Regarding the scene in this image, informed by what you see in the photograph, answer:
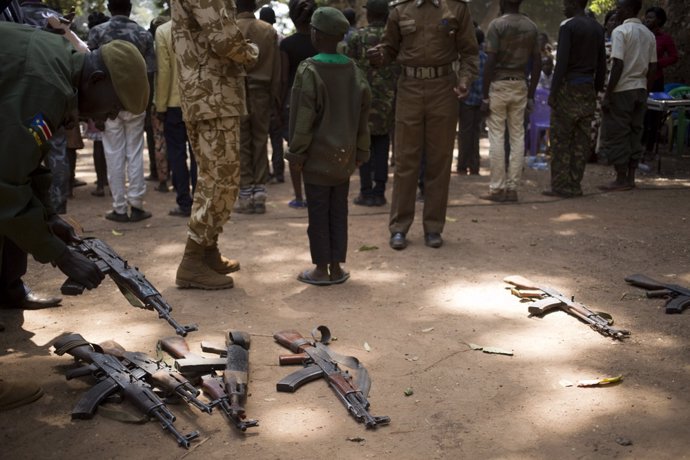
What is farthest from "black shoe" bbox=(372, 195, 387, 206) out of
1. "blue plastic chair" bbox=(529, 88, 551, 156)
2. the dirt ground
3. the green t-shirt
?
"blue plastic chair" bbox=(529, 88, 551, 156)

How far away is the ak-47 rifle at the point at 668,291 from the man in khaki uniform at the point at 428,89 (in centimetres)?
177

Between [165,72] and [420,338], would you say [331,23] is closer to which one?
[420,338]

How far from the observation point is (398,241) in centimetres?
680

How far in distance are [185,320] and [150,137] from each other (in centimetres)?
552

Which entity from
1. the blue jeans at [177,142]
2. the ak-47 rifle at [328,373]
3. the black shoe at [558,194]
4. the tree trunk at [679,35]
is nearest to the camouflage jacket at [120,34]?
the blue jeans at [177,142]

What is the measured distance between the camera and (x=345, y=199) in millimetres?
5773

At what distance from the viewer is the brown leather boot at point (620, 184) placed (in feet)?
31.1

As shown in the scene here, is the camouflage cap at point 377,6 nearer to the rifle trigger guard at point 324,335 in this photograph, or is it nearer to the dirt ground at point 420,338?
the dirt ground at point 420,338

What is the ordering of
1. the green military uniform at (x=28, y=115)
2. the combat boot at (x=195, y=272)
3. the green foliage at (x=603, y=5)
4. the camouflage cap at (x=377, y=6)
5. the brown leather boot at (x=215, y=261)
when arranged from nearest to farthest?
the green military uniform at (x=28, y=115), the combat boot at (x=195, y=272), the brown leather boot at (x=215, y=261), the camouflage cap at (x=377, y=6), the green foliage at (x=603, y=5)

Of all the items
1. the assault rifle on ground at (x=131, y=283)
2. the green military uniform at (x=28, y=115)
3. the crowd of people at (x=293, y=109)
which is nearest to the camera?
the green military uniform at (x=28, y=115)

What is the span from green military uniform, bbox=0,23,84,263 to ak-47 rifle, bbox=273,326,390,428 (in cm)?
142

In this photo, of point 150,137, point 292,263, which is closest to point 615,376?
point 292,263

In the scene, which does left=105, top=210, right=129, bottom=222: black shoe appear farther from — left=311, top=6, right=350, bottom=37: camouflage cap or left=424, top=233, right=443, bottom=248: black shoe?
left=311, top=6, right=350, bottom=37: camouflage cap

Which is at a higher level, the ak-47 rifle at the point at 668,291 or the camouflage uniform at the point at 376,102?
the camouflage uniform at the point at 376,102
